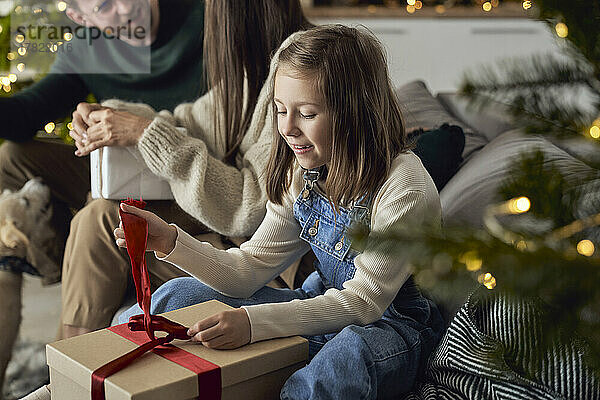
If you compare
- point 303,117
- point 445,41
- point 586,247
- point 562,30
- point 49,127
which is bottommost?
point 445,41

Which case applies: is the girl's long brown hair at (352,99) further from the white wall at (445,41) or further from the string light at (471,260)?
the white wall at (445,41)

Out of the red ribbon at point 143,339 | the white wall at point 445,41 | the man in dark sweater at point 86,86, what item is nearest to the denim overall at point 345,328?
the red ribbon at point 143,339

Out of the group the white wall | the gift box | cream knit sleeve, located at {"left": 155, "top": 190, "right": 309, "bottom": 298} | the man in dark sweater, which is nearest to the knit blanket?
Result: cream knit sleeve, located at {"left": 155, "top": 190, "right": 309, "bottom": 298}

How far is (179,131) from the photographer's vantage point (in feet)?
4.62

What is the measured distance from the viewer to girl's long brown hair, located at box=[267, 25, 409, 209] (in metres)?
1.04

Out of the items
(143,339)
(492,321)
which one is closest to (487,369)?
(492,321)

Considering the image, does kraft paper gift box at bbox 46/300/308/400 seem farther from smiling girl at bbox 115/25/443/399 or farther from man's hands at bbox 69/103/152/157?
man's hands at bbox 69/103/152/157

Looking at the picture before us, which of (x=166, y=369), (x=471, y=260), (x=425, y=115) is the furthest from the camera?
(x=425, y=115)

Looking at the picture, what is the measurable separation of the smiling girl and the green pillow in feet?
0.71

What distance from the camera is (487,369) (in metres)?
0.85

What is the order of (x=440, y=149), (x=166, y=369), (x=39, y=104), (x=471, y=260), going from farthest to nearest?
(x=39, y=104)
(x=440, y=149)
(x=166, y=369)
(x=471, y=260)

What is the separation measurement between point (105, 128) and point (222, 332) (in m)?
0.67

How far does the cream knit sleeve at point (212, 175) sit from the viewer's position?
136cm

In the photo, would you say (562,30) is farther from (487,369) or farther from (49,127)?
(49,127)
